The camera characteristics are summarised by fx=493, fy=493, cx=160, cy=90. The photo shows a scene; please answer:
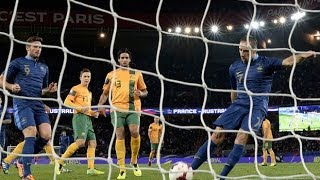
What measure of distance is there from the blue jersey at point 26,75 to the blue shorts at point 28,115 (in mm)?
101

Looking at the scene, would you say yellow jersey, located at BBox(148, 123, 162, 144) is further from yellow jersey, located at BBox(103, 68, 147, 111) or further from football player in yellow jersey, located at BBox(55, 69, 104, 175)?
yellow jersey, located at BBox(103, 68, 147, 111)

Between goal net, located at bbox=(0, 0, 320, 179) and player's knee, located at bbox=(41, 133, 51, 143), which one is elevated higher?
goal net, located at bbox=(0, 0, 320, 179)

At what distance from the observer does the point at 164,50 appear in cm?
2647

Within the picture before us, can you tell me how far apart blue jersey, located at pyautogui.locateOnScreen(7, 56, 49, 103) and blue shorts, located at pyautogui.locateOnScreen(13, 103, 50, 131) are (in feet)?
0.33

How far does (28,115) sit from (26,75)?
0.47 meters

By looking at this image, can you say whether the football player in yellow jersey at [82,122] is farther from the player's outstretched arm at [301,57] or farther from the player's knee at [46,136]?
the player's outstretched arm at [301,57]

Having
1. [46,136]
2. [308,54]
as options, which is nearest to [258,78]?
[308,54]

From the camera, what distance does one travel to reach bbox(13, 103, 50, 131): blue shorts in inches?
204

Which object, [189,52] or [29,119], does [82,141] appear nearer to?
[29,119]

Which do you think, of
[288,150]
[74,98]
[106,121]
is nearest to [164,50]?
[106,121]

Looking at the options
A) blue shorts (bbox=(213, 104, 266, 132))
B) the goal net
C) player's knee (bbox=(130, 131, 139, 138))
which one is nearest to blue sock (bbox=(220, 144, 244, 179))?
blue shorts (bbox=(213, 104, 266, 132))

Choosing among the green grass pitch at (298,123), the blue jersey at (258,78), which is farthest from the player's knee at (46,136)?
the green grass pitch at (298,123)

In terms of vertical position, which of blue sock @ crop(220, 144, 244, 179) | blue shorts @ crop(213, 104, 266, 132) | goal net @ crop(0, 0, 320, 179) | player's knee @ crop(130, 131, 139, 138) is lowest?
blue sock @ crop(220, 144, 244, 179)

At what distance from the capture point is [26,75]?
5.38m
